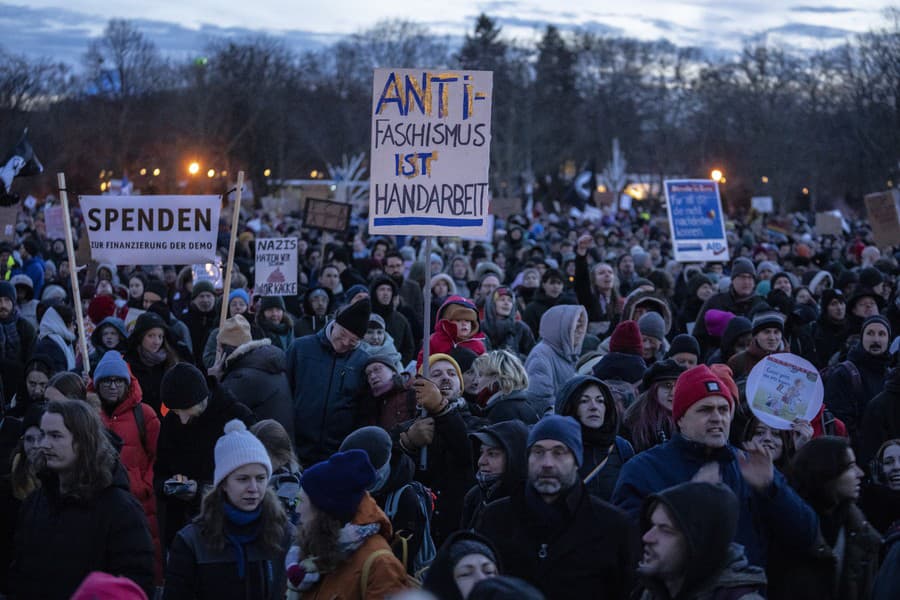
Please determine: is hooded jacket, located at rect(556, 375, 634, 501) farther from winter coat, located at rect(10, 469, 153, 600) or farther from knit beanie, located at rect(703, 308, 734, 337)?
knit beanie, located at rect(703, 308, 734, 337)

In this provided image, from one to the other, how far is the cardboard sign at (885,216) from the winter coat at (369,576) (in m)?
15.0

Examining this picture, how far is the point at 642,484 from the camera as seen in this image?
5.11 m

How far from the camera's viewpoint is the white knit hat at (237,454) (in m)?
5.12

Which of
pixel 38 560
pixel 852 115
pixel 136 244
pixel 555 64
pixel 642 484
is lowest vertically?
pixel 38 560

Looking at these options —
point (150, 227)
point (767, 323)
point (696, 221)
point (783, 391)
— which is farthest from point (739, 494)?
point (696, 221)

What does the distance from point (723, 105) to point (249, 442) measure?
287 feet

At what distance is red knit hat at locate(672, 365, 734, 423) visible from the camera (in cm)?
520

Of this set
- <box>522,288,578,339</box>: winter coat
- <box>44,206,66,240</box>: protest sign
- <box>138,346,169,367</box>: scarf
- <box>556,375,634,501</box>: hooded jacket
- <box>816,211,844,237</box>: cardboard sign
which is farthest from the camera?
<box>816,211,844,237</box>: cardboard sign

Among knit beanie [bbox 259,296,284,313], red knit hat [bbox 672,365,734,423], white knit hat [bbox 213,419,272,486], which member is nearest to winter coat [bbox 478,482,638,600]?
red knit hat [bbox 672,365,734,423]

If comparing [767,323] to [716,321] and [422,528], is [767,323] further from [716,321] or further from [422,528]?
[422,528]

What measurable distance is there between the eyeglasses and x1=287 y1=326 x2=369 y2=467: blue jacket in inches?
50.3

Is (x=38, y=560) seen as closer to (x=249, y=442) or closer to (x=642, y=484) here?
(x=249, y=442)

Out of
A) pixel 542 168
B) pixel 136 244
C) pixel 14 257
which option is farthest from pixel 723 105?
pixel 136 244

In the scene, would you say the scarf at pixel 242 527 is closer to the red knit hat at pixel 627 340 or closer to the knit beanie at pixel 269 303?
the red knit hat at pixel 627 340
